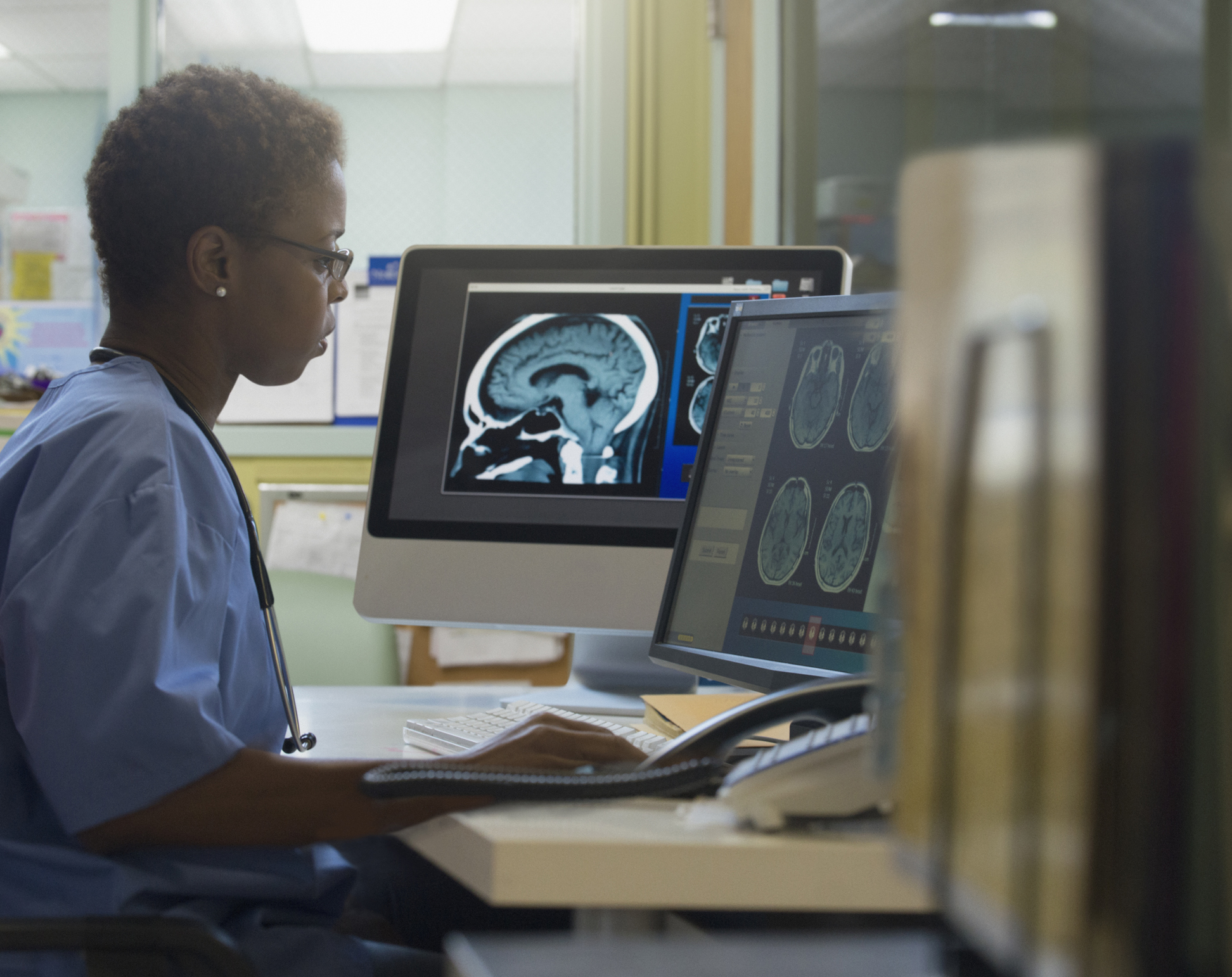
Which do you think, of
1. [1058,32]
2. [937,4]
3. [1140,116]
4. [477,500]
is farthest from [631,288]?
[937,4]

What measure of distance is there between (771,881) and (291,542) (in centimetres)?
186

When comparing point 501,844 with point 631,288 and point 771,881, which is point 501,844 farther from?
point 631,288

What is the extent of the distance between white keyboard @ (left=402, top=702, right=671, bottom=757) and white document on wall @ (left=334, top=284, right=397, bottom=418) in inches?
64.8

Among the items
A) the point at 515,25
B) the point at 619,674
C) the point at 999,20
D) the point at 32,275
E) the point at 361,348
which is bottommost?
the point at 619,674

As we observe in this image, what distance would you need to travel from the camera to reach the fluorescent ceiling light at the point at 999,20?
146 centimetres

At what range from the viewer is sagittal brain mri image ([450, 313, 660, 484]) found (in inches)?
49.7

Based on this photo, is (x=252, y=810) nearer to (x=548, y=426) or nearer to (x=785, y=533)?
(x=785, y=533)

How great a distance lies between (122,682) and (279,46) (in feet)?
7.61

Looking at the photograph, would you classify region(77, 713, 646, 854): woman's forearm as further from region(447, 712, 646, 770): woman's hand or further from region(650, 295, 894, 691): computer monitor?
region(650, 295, 894, 691): computer monitor

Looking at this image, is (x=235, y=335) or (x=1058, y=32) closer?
(x=235, y=335)

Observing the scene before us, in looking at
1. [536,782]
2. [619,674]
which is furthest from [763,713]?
[619,674]

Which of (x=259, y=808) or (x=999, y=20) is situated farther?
(x=999, y=20)

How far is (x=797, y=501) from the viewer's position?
939 millimetres

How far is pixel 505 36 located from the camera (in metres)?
2.57
